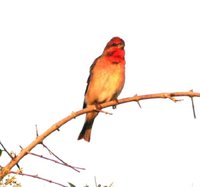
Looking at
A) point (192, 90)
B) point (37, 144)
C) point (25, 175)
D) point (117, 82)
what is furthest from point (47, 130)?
point (117, 82)

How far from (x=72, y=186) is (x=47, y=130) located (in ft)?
1.62

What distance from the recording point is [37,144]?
2.84 metres

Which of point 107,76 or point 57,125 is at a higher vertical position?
point 107,76

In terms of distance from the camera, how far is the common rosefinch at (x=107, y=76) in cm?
794

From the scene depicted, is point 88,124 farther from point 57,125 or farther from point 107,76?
point 57,125

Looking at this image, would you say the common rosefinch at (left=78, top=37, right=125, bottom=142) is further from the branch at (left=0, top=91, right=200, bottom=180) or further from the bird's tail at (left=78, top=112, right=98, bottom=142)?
the branch at (left=0, top=91, right=200, bottom=180)

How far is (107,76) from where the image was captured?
7.98 metres

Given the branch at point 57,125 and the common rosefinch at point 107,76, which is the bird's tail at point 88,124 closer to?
the common rosefinch at point 107,76

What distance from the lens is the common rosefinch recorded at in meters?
7.94

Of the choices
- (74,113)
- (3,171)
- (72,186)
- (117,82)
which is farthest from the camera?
(117,82)

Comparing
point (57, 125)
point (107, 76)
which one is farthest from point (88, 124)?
point (57, 125)

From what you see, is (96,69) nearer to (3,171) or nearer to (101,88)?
(101,88)

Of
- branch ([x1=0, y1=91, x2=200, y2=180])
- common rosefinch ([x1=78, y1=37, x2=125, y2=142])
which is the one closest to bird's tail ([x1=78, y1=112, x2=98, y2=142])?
common rosefinch ([x1=78, y1=37, x2=125, y2=142])

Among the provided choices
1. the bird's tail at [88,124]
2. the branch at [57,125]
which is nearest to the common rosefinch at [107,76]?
the bird's tail at [88,124]
